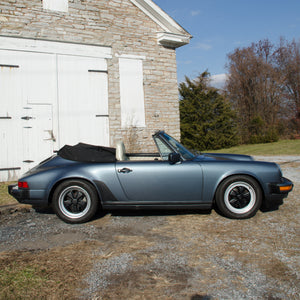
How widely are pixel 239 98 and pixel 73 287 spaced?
3210cm

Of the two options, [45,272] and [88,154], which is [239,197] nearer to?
[88,154]

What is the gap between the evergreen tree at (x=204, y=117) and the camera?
68.7 ft

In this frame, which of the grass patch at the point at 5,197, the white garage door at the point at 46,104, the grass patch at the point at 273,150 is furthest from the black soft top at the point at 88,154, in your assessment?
the grass patch at the point at 273,150

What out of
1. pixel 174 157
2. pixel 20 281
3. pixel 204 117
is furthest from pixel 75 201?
pixel 204 117

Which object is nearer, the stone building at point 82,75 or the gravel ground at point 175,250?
the gravel ground at point 175,250

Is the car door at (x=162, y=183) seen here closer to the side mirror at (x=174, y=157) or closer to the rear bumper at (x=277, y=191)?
the side mirror at (x=174, y=157)

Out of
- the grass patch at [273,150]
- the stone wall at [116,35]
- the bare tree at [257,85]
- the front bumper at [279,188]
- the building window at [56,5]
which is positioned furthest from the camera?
the bare tree at [257,85]

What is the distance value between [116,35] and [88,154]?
22.2ft

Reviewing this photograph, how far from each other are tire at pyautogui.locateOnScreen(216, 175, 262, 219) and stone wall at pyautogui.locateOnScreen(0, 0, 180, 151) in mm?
6186

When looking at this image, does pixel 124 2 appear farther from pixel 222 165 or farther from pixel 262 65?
pixel 262 65

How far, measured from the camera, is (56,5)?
8867 millimetres

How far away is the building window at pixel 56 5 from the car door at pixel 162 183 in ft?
23.5

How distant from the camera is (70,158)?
416 cm

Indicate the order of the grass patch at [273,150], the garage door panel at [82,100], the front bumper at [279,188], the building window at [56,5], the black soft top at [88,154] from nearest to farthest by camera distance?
1. the front bumper at [279,188]
2. the black soft top at [88,154]
3. the building window at [56,5]
4. the garage door panel at [82,100]
5. the grass patch at [273,150]
